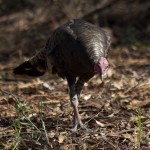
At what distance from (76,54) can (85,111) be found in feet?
3.16

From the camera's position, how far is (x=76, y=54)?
5.24 meters

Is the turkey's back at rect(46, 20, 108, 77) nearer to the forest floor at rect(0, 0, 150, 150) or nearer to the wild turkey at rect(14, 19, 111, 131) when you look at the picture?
the wild turkey at rect(14, 19, 111, 131)

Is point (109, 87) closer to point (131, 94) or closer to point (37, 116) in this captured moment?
point (131, 94)

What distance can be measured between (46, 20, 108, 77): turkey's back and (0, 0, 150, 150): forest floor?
20.7 inches

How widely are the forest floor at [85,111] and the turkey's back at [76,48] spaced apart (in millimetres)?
526

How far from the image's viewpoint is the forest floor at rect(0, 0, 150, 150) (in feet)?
16.3

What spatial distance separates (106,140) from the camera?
4.99 m

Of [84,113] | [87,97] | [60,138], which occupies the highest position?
[87,97]

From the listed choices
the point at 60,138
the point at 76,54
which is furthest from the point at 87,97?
the point at 60,138

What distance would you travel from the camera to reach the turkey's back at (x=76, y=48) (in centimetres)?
517

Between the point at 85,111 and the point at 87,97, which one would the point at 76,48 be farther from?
the point at 87,97

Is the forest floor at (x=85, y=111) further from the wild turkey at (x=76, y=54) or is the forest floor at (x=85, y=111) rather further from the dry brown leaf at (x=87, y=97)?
the wild turkey at (x=76, y=54)

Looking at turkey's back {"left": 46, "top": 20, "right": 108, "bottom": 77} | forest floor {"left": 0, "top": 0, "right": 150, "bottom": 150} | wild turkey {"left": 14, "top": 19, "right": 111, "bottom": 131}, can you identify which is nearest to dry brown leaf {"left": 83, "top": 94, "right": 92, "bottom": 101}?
forest floor {"left": 0, "top": 0, "right": 150, "bottom": 150}

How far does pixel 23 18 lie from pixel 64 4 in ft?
3.52
